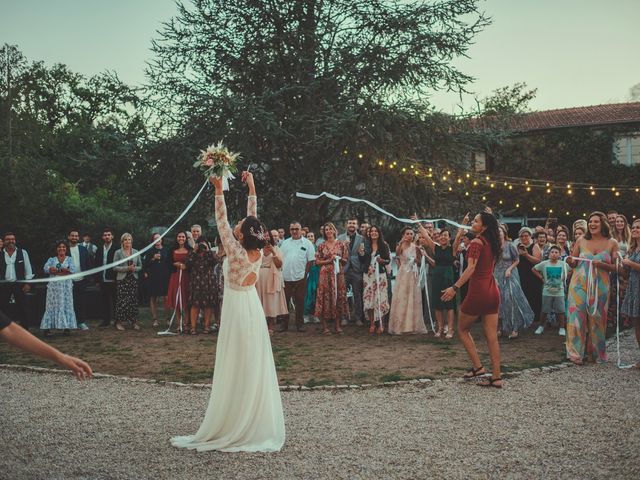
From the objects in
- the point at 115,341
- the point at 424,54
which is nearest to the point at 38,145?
the point at 424,54

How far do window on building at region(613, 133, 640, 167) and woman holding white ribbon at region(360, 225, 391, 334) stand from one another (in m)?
24.3

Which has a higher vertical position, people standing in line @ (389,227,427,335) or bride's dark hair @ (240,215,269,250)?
bride's dark hair @ (240,215,269,250)

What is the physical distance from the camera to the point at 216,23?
66.2 ft

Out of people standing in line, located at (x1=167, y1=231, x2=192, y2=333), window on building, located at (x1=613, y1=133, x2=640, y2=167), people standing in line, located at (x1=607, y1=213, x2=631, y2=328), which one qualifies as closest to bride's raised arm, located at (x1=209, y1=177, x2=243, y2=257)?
people standing in line, located at (x1=167, y1=231, x2=192, y2=333)

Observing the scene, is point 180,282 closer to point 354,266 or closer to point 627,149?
point 354,266

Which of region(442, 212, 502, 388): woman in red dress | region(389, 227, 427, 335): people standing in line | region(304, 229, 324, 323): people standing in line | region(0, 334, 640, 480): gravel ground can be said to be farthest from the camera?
region(304, 229, 324, 323): people standing in line

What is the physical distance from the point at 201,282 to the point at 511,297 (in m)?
5.85

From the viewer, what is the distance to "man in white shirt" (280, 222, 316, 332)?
12797 mm

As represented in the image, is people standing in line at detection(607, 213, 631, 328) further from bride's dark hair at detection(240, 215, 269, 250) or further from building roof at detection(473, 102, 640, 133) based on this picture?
building roof at detection(473, 102, 640, 133)

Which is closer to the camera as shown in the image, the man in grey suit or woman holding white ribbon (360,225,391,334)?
woman holding white ribbon (360,225,391,334)

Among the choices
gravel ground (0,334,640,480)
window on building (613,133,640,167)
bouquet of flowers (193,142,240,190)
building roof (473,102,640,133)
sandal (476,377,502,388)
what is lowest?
gravel ground (0,334,640,480)

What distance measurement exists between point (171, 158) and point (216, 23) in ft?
15.3

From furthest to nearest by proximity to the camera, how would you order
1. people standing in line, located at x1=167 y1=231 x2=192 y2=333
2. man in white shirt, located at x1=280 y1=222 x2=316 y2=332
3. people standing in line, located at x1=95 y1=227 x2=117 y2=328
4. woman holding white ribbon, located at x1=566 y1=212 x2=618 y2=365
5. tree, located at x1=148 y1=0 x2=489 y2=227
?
tree, located at x1=148 y1=0 x2=489 y2=227, people standing in line, located at x1=95 y1=227 x2=117 y2=328, man in white shirt, located at x1=280 y1=222 x2=316 y2=332, people standing in line, located at x1=167 y1=231 x2=192 y2=333, woman holding white ribbon, located at x1=566 y1=212 x2=618 y2=365

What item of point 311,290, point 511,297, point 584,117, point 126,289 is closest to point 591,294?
point 511,297
